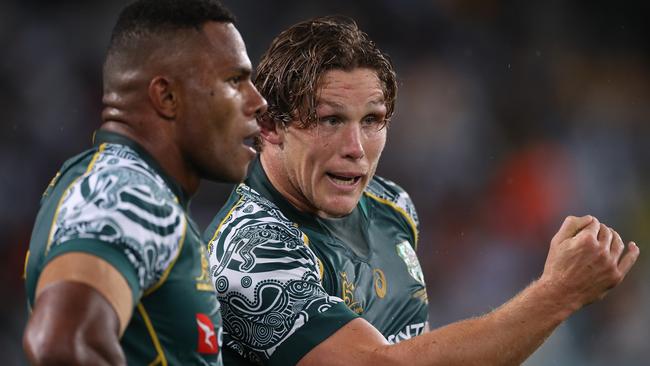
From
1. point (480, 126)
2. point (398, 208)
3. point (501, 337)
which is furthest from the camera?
point (480, 126)

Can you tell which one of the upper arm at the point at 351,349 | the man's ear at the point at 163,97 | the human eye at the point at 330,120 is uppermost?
the human eye at the point at 330,120

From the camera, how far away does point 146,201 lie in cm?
210

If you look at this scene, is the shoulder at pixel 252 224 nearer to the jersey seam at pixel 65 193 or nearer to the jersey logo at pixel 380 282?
the jersey logo at pixel 380 282

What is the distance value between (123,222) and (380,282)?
173 cm

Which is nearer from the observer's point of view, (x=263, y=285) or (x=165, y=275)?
(x=165, y=275)

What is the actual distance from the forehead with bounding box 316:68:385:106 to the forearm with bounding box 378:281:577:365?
97 centimetres

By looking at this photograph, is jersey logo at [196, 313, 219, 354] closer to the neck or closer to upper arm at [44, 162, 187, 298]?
upper arm at [44, 162, 187, 298]

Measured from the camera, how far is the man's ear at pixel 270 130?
354cm

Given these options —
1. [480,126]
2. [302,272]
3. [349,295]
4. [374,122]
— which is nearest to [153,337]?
[302,272]

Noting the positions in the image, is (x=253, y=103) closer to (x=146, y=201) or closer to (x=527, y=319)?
(x=146, y=201)

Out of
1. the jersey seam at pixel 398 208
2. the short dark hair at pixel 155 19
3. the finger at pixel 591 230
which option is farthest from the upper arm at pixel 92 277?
the jersey seam at pixel 398 208

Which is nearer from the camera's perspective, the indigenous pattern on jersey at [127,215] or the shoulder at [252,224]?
the indigenous pattern on jersey at [127,215]

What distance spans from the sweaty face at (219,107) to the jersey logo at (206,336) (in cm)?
40

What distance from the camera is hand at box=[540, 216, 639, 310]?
288 centimetres
